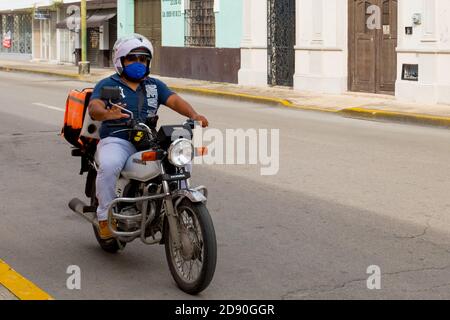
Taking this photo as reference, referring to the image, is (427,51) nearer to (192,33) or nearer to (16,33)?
(192,33)

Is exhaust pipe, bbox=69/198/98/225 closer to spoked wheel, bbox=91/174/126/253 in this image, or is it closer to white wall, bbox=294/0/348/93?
spoked wheel, bbox=91/174/126/253

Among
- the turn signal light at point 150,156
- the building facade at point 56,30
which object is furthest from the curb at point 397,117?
the building facade at point 56,30

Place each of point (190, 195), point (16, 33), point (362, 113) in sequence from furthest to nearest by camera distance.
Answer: point (16, 33) < point (362, 113) < point (190, 195)

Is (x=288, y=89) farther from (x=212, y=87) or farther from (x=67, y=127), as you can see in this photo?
(x=67, y=127)

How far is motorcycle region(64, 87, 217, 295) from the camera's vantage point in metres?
5.00

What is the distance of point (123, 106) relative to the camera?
558cm

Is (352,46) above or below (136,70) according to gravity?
above

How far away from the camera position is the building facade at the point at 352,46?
17.4 metres

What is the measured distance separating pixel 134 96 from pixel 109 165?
56 cm

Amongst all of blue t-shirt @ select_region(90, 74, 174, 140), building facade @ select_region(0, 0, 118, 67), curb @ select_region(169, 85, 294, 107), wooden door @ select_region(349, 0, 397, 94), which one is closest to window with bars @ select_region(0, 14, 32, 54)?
building facade @ select_region(0, 0, 118, 67)

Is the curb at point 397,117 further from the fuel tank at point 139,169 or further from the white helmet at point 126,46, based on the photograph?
the fuel tank at point 139,169

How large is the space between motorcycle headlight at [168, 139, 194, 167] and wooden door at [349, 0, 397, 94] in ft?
48.5

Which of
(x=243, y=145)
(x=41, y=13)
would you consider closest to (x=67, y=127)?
(x=243, y=145)

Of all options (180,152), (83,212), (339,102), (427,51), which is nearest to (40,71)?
(339,102)
